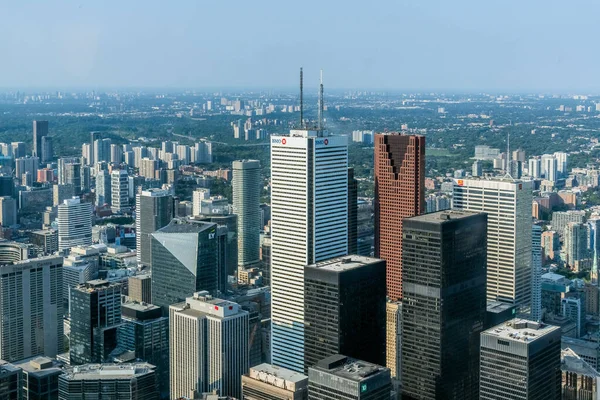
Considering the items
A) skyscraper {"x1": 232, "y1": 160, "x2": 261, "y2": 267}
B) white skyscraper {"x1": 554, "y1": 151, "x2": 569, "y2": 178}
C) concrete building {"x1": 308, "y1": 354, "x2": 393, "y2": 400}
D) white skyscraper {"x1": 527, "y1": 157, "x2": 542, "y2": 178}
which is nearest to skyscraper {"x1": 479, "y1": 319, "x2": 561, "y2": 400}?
concrete building {"x1": 308, "y1": 354, "x2": 393, "y2": 400}

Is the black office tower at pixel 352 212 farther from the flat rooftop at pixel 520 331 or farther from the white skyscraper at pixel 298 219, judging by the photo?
the flat rooftop at pixel 520 331

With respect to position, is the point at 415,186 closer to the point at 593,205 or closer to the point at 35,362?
the point at 35,362

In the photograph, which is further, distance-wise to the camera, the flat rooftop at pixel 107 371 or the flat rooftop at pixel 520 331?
the flat rooftop at pixel 107 371

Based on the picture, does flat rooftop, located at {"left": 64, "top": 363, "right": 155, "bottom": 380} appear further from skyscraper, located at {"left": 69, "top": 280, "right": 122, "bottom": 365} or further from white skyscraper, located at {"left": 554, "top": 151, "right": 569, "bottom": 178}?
white skyscraper, located at {"left": 554, "top": 151, "right": 569, "bottom": 178}

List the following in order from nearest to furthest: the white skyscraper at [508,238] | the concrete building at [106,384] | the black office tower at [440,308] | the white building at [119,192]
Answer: the black office tower at [440,308], the concrete building at [106,384], the white skyscraper at [508,238], the white building at [119,192]

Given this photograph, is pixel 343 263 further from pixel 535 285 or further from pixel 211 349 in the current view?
pixel 535 285

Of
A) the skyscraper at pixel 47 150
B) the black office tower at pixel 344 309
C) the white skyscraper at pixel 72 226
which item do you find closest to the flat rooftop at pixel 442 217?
the black office tower at pixel 344 309

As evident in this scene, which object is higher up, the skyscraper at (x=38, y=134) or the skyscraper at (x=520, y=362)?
the skyscraper at (x=38, y=134)
